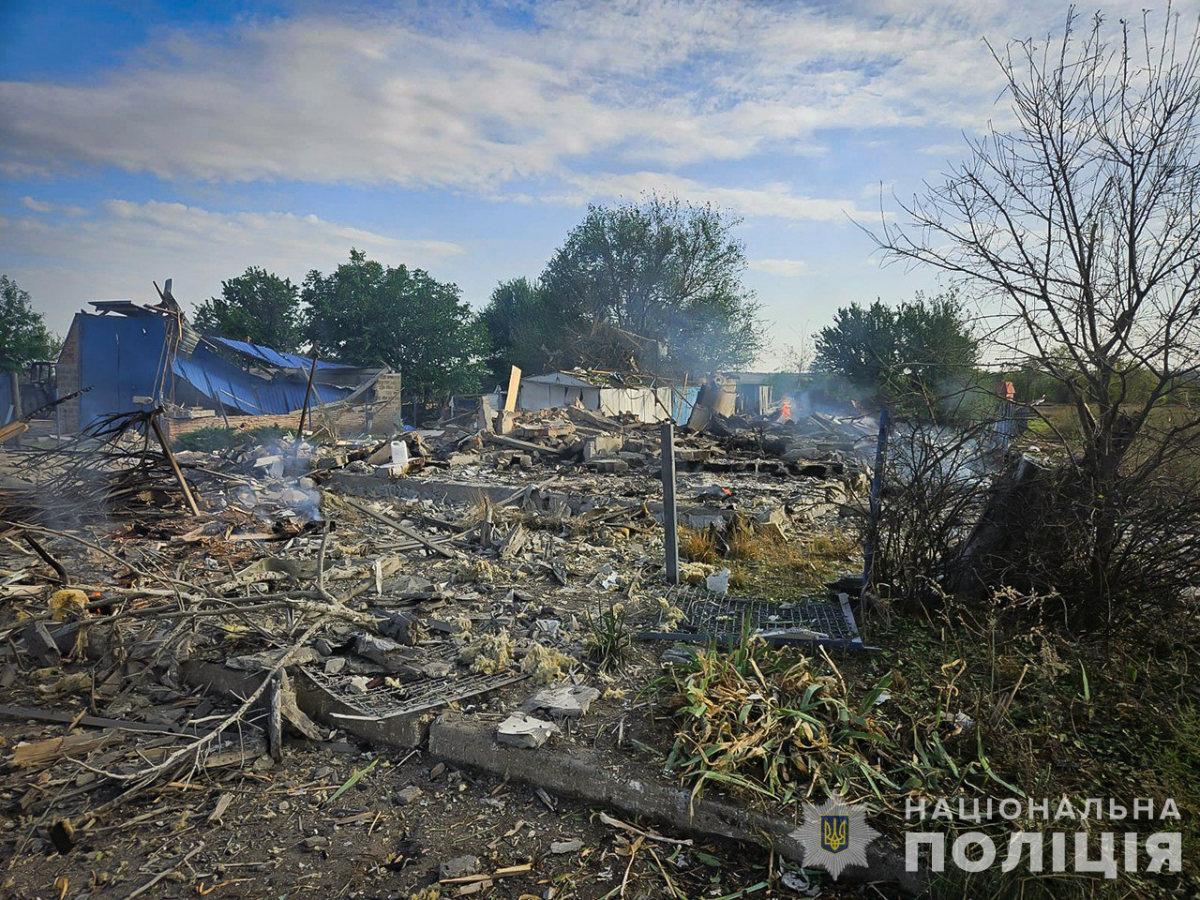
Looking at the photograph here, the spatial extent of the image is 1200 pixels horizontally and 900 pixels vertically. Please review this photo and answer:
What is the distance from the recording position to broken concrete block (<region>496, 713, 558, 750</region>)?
3111 mm

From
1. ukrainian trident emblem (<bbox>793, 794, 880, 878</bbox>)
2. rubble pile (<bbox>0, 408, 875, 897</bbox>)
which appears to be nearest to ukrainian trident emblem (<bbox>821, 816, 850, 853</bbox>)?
ukrainian trident emblem (<bbox>793, 794, 880, 878</bbox>)

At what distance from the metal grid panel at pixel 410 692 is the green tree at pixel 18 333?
3185 centimetres

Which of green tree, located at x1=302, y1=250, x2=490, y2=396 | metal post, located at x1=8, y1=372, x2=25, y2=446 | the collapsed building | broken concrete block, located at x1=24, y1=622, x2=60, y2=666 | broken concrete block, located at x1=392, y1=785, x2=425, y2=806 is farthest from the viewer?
green tree, located at x1=302, y1=250, x2=490, y2=396

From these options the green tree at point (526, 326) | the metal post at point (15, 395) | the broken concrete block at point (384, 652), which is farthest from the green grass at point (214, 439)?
the green tree at point (526, 326)

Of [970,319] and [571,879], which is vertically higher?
[970,319]

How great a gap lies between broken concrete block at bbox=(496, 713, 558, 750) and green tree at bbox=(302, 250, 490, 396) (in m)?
31.6

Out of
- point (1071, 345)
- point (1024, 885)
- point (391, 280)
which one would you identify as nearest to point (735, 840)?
point (1024, 885)

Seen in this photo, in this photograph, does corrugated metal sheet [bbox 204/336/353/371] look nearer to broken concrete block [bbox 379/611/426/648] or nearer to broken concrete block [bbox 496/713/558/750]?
broken concrete block [bbox 379/611/426/648]

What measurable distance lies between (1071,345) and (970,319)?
662 millimetres

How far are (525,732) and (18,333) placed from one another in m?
40.1

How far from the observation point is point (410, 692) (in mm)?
3760

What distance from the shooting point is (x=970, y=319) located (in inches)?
193

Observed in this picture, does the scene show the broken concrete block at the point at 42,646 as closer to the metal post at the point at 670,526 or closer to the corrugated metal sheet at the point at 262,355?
the metal post at the point at 670,526

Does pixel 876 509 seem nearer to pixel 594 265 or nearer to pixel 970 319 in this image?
pixel 970 319
